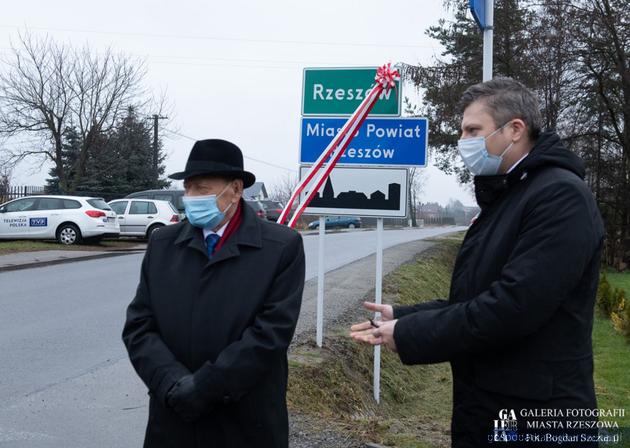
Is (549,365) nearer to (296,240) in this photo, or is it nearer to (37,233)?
(296,240)

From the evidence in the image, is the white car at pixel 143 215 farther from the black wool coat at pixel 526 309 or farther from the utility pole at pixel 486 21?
the black wool coat at pixel 526 309

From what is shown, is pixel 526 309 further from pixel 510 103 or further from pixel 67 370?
pixel 67 370

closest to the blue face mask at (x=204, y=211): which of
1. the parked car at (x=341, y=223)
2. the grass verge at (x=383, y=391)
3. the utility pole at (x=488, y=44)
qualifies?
the grass verge at (x=383, y=391)

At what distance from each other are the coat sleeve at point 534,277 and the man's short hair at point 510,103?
346 millimetres

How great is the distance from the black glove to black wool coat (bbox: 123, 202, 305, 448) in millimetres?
31

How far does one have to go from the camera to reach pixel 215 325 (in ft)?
9.33

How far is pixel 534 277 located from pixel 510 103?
2.33 ft

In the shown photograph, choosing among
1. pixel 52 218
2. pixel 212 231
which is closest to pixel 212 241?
pixel 212 231

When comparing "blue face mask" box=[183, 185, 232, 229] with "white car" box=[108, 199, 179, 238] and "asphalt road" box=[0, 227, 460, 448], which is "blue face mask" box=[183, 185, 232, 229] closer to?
"asphalt road" box=[0, 227, 460, 448]

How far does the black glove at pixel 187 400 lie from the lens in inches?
105

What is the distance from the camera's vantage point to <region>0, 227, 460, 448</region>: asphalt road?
4.85m

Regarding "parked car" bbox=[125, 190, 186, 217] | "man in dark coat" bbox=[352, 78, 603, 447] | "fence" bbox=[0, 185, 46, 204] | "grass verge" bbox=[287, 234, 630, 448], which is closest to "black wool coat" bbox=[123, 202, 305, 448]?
"man in dark coat" bbox=[352, 78, 603, 447]

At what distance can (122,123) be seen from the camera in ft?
118

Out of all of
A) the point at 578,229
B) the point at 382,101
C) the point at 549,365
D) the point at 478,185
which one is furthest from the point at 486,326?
the point at 382,101
